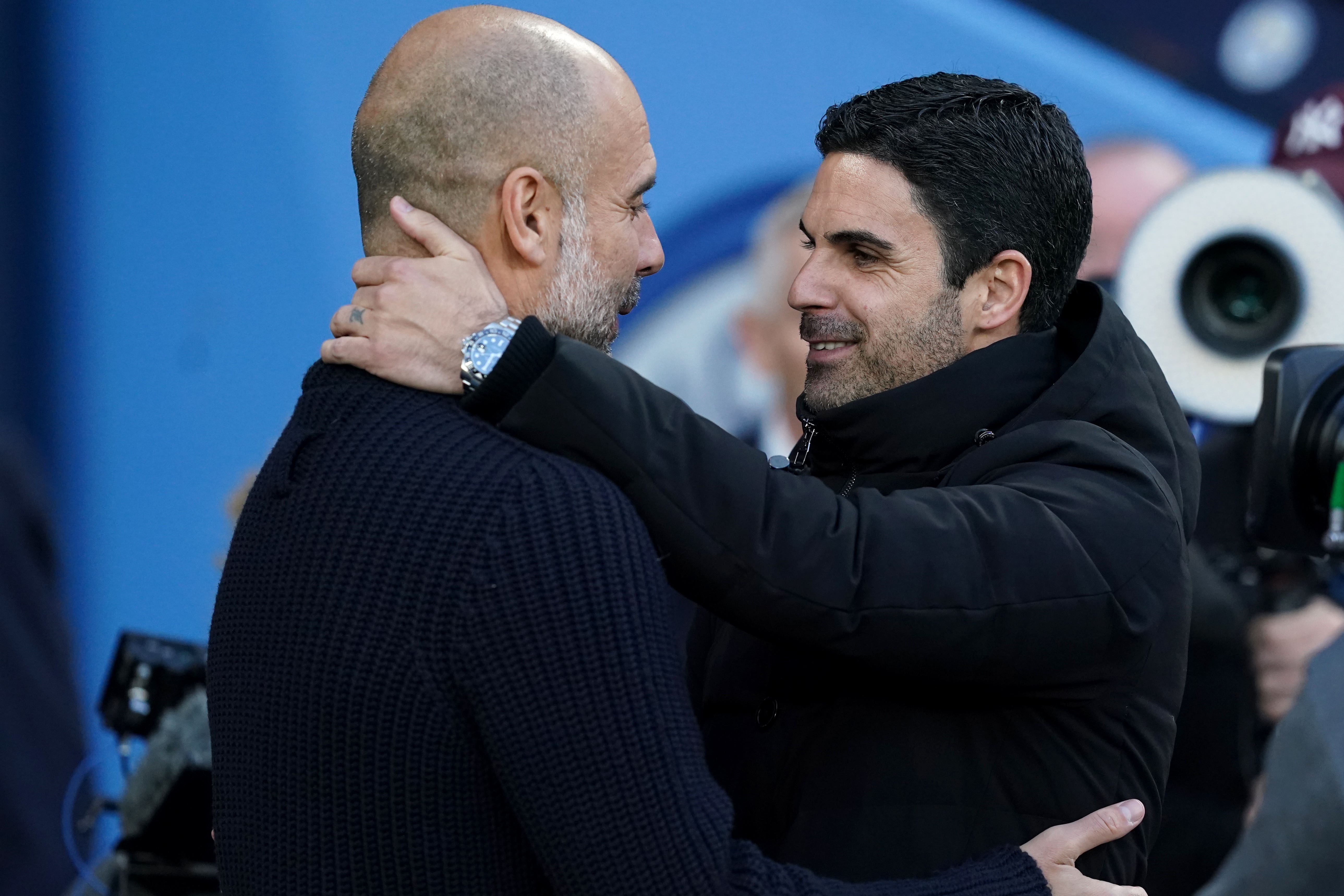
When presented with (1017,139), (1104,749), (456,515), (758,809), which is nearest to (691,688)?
(758,809)

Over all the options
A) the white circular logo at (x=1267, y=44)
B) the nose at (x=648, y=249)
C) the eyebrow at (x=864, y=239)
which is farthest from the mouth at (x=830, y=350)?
the white circular logo at (x=1267, y=44)

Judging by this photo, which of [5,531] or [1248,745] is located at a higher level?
[5,531]

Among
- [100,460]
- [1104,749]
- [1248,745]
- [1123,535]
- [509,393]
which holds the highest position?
[509,393]

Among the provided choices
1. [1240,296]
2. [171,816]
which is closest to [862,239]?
[1240,296]

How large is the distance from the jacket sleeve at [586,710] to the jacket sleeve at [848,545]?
0.08m

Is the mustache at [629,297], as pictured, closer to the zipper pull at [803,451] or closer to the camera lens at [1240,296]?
the zipper pull at [803,451]

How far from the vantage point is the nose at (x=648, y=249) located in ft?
5.20

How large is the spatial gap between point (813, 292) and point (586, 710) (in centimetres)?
79

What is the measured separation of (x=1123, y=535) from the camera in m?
1.43

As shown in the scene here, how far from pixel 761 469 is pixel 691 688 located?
55 centimetres

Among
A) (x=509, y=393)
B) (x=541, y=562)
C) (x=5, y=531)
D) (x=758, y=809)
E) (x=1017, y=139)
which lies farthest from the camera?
(x=5, y=531)

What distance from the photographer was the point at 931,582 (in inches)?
52.7

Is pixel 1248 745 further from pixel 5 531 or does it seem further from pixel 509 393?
pixel 5 531

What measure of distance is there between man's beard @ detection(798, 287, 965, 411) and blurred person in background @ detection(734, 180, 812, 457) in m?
2.04
